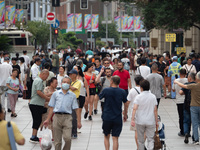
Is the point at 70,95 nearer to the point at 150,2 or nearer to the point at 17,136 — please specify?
the point at 17,136

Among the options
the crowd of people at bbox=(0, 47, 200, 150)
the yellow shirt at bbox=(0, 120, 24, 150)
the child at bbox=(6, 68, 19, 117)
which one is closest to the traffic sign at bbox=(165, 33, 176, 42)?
the crowd of people at bbox=(0, 47, 200, 150)

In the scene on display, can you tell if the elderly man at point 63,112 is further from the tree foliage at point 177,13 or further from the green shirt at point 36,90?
the tree foliage at point 177,13

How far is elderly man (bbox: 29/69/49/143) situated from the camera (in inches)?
473

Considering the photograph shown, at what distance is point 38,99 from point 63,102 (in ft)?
6.57

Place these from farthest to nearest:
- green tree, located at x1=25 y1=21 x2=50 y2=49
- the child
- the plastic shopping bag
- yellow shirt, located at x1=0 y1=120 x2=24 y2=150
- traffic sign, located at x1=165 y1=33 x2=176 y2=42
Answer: green tree, located at x1=25 y1=21 x2=50 y2=49 < traffic sign, located at x1=165 y1=33 x2=176 y2=42 < the child < the plastic shopping bag < yellow shirt, located at x1=0 y1=120 x2=24 y2=150

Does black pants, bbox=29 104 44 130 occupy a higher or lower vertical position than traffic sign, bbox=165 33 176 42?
lower

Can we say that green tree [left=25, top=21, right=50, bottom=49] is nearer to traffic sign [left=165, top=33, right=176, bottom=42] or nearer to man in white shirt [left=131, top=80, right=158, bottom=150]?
traffic sign [left=165, top=33, right=176, bottom=42]

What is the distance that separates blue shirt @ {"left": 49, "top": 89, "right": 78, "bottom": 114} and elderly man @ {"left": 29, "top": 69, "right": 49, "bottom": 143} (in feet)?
5.19

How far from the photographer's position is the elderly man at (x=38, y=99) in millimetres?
12008

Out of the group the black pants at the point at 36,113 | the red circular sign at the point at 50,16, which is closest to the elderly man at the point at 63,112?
the black pants at the point at 36,113

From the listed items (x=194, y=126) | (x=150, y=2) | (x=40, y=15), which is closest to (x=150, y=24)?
(x=150, y=2)

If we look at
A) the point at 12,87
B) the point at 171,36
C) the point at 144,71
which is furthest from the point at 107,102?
the point at 171,36

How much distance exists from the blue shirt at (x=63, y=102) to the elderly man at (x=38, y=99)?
158 centimetres

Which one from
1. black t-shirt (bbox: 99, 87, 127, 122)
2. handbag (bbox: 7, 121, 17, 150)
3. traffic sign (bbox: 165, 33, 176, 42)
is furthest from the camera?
traffic sign (bbox: 165, 33, 176, 42)
